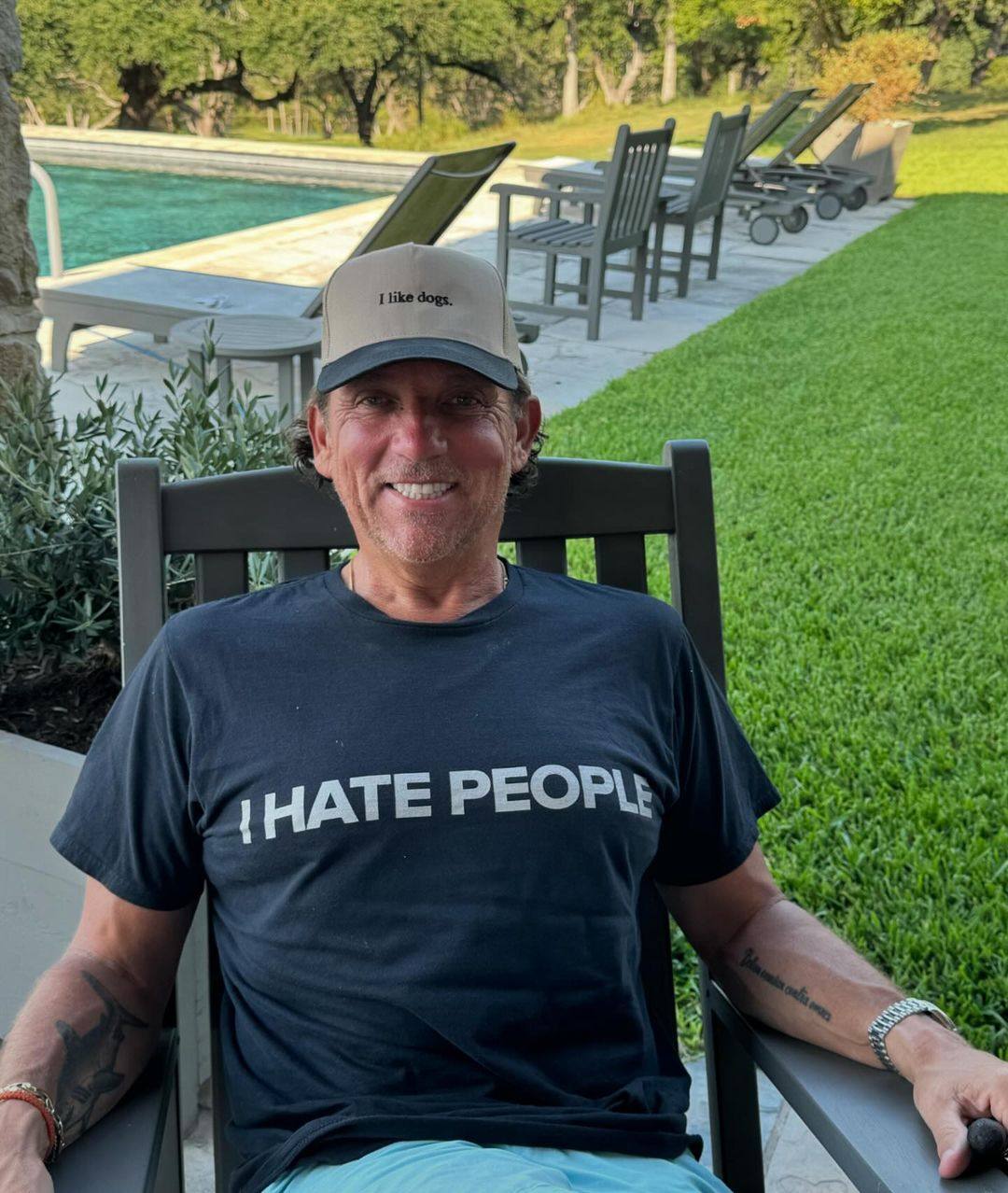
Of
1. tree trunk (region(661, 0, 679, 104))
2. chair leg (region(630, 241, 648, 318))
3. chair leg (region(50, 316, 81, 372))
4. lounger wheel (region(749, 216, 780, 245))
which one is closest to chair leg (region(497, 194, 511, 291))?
chair leg (region(630, 241, 648, 318))

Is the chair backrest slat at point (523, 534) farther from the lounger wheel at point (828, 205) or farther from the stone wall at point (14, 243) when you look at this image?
the lounger wheel at point (828, 205)

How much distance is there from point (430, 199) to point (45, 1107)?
16.8ft

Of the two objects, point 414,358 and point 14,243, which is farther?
point 14,243

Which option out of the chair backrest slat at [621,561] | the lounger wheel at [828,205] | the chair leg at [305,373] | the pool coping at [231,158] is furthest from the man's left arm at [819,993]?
the pool coping at [231,158]

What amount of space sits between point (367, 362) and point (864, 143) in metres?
14.5

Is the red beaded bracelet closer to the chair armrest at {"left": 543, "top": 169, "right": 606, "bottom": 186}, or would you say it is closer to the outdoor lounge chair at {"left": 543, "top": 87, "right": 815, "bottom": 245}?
the chair armrest at {"left": 543, "top": 169, "right": 606, "bottom": 186}

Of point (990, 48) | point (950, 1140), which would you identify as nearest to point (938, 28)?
point (990, 48)

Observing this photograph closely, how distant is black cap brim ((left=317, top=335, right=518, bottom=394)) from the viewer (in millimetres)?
1623

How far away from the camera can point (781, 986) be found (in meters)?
1.58

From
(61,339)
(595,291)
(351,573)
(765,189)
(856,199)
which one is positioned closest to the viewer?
(351,573)

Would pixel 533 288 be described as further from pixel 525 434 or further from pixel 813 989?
pixel 813 989

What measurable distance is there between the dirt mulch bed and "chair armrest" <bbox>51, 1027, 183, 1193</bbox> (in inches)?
38.4

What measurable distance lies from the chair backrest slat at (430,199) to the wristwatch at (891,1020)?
438 cm

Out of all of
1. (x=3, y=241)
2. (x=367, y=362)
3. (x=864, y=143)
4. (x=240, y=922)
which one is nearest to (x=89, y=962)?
(x=240, y=922)
